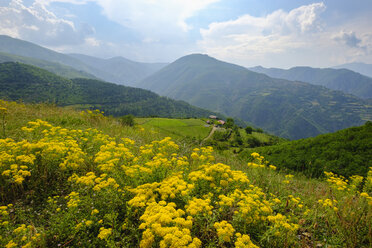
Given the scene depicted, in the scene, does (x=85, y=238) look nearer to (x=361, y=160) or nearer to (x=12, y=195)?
→ (x=12, y=195)

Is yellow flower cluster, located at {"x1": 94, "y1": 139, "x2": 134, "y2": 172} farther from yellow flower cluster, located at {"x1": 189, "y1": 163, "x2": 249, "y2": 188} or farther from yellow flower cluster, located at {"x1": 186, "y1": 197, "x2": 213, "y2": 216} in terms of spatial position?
yellow flower cluster, located at {"x1": 186, "y1": 197, "x2": 213, "y2": 216}

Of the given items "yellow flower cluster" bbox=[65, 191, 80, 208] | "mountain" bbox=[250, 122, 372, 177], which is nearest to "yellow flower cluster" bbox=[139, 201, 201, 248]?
"yellow flower cluster" bbox=[65, 191, 80, 208]

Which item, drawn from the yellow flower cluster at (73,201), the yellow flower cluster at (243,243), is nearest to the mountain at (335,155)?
the yellow flower cluster at (243,243)

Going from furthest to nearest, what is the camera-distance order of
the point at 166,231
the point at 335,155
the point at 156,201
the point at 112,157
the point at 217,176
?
the point at 335,155, the point at 112,157, the point at 217,176, the point at 156,201, the point at 166,231

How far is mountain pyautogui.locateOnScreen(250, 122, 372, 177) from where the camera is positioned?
13.5 metres

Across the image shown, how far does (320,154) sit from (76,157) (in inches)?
799

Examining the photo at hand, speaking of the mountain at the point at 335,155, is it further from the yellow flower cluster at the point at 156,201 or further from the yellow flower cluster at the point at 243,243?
the yellow flower cluster at the point at 243,243

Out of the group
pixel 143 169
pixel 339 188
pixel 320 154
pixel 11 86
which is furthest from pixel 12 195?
pixel 11 86

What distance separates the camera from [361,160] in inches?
527

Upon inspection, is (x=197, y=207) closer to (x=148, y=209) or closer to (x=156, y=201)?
(x=148, y=209)

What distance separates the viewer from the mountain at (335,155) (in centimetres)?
1350

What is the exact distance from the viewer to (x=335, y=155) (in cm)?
1530

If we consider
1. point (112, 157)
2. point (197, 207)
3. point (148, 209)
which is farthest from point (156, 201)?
point (112, 157)

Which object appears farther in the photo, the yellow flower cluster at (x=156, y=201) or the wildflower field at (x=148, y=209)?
the wildflower field at (x=148, y=209)
